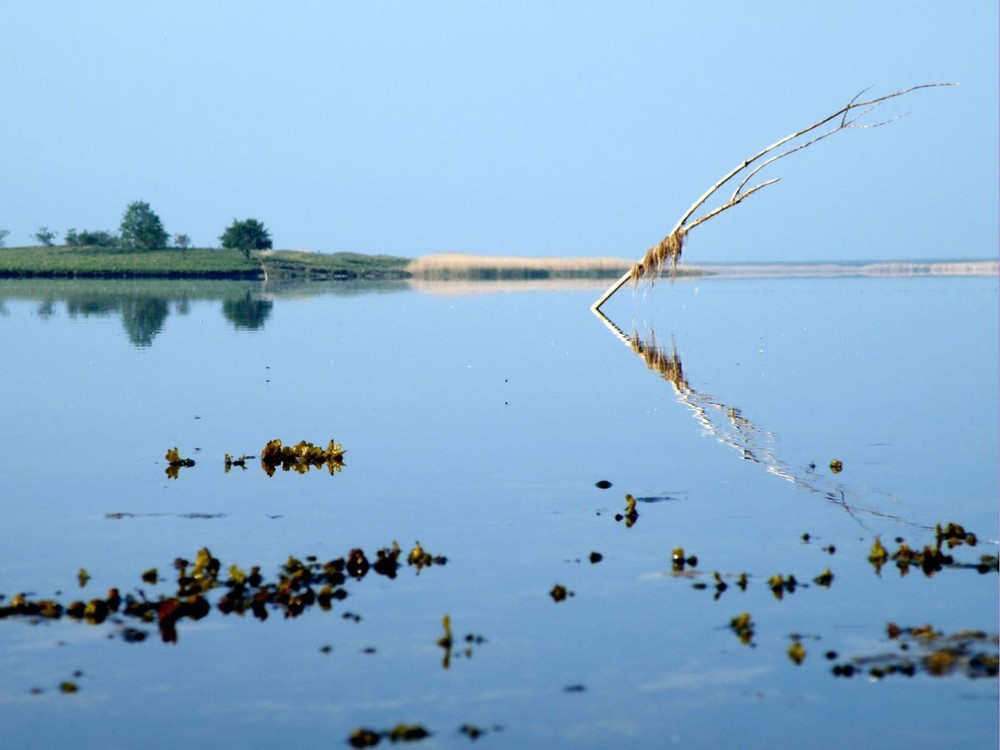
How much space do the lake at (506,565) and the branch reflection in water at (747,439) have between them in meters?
0.11

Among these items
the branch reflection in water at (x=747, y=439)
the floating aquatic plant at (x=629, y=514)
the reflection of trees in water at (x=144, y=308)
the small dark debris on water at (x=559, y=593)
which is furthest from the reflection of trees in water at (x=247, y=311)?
the small dark debris on water at (x=559, y=593)

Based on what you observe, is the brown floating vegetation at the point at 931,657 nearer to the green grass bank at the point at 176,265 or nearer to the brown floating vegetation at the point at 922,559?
the brown floating vegetation at the point at 922,559

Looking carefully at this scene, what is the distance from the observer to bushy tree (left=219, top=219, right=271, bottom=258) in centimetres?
16338

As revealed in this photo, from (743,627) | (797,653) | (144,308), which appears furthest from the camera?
(144,308)

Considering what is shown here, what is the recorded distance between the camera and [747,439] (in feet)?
72.2

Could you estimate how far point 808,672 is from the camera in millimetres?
10039

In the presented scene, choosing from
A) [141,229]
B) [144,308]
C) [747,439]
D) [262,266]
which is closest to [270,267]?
[262,266]

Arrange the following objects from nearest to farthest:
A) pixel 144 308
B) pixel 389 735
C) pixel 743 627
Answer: pixel 389 735 → pixel 743 627 → pixel 144 308

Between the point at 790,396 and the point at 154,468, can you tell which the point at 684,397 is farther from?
the point at 154,468

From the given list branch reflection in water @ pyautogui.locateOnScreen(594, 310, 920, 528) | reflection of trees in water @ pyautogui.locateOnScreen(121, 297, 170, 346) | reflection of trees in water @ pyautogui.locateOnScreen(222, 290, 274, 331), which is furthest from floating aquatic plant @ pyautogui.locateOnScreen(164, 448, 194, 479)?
reflection of trees in water @ pyautogui.locateOnScreen(222, 290, 274, 331)

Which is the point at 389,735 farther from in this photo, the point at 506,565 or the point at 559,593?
the point at 506,565

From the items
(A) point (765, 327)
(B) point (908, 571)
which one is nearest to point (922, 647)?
(B) point (908, 571)

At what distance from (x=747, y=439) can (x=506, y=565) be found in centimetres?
971

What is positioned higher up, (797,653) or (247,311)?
(797,653)
